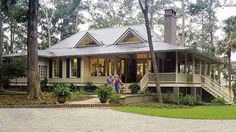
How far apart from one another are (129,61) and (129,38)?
79.9 inches

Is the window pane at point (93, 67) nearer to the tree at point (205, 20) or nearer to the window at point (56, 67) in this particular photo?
the window at point (56, 67)

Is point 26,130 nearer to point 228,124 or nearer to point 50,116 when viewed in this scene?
point 50,116

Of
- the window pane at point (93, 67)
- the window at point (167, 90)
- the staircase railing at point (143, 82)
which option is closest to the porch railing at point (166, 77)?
the staircase railing at point (143, 82)

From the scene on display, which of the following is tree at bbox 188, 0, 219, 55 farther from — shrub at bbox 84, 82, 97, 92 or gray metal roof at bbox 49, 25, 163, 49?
shrub at bbox 84, 82, 97, 92

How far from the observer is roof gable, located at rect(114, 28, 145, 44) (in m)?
30.7

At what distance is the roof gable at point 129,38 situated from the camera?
30.7 metres

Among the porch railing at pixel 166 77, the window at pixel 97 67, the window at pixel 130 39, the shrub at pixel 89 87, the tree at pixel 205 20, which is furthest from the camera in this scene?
the tree at pixel 205 20

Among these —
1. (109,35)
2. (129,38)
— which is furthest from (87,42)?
(129,38)

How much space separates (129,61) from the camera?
31.7 m

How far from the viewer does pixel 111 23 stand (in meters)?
53.8

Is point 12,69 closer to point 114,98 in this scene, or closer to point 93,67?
point 93,67

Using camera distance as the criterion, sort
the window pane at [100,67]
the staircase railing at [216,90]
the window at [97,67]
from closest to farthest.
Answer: the staircase railing at [216,90] < the window at [97,67] < the window pane at [100,67]

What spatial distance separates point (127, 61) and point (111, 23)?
2285 centimetres

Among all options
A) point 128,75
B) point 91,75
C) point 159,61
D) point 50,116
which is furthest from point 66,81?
point 50,116
